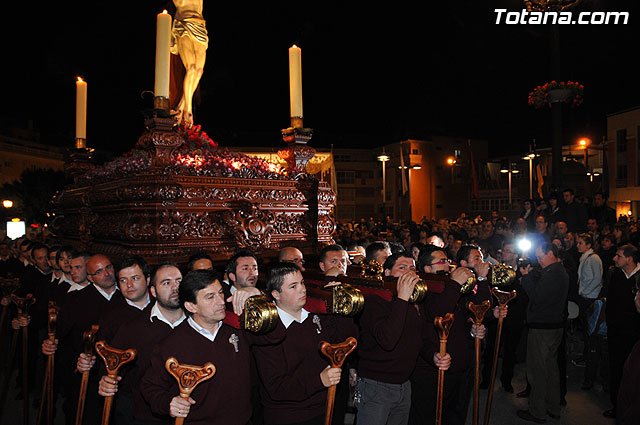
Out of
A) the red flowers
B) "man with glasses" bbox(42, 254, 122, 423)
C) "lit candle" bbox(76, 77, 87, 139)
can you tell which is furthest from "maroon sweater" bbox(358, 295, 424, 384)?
the red flowers

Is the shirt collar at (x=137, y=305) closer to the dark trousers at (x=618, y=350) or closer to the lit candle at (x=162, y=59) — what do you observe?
the lit candle at (x=162, y=59)

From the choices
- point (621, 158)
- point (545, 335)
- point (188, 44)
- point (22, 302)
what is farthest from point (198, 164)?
point (621, 158)

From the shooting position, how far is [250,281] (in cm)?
433

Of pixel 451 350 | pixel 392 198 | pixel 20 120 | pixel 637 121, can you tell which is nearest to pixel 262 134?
pixel 392 198

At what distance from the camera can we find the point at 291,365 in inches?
127

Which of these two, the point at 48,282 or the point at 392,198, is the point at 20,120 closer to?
the point at 392,198

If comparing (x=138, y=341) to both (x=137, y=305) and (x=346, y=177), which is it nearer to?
(x=137, y=305)

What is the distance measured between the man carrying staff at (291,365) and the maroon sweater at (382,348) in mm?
646

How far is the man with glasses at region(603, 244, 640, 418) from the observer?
225 inches

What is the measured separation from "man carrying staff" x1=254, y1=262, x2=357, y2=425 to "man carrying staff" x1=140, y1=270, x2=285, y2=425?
0.44ft

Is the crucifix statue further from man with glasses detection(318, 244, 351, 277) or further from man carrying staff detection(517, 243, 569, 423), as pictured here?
man carrying staff detection(517, 243, 569, 423)

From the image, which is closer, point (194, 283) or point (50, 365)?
point (194, 283)

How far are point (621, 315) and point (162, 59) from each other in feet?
20.2

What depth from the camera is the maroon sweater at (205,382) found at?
287cm
